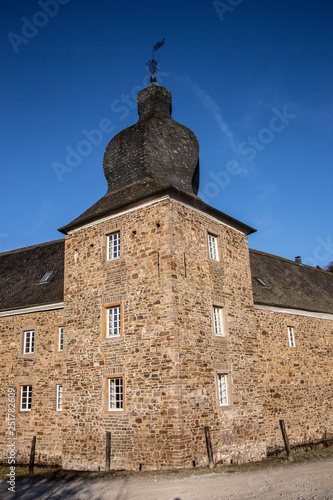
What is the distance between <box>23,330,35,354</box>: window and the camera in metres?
17.1

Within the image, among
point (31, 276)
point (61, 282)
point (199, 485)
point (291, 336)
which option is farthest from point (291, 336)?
point (31, 276)

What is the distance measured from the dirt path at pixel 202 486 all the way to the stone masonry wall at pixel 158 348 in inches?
44.8

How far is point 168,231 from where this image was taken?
1316 cm

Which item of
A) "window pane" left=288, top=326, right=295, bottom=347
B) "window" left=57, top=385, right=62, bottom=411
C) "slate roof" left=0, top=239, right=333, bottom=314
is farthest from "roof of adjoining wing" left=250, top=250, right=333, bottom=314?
"window" left=57, top=385, right=62, bottom=411

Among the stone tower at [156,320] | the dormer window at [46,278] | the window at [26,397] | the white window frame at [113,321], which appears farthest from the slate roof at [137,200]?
the window at [26,397]

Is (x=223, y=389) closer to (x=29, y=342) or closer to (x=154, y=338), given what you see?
(x=154, y=338)

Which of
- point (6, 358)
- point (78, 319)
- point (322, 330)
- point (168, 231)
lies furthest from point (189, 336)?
point (322, 330)

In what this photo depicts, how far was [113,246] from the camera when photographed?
14594 mm

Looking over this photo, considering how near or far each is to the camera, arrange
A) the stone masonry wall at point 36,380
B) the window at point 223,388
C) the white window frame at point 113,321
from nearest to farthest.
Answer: the window at point 223,388 → the white window frame at point 113,321 → the stone masonry wall at point 36,380

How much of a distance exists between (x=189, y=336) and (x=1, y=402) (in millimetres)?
8522

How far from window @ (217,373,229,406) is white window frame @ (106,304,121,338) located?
3362 mm

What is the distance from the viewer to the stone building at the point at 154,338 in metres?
12.5

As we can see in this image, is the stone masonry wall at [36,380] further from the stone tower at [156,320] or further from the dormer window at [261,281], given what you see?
the dormer window at [261,281]

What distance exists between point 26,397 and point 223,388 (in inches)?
293
